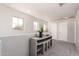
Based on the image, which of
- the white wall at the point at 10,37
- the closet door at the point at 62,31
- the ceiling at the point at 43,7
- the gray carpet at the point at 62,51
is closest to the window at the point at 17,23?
the white wall at the point at 10,37

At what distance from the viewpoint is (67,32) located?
4605mm

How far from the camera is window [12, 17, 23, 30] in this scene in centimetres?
217

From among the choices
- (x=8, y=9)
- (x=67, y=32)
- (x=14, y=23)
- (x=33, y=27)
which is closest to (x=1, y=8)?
(x=8, y=9)

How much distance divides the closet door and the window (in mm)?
3162

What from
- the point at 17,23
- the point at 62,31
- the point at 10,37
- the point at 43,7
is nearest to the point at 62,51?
the point at 43,7

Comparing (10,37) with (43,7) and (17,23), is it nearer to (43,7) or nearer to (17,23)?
(17,23)

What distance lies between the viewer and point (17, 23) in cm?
231

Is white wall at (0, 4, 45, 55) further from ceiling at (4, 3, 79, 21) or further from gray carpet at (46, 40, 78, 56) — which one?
gray carpet at (46, 40, 78, 56)

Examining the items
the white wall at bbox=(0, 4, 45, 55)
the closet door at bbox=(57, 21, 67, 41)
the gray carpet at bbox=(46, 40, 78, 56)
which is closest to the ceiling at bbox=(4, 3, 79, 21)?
the white wall at bbox=(0, 4, 45, 55)

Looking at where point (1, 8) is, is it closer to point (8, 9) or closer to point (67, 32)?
point (8, 9)

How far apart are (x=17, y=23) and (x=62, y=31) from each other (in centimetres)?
342

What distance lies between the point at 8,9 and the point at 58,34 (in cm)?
392

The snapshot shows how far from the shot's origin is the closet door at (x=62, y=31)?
15.7 ft

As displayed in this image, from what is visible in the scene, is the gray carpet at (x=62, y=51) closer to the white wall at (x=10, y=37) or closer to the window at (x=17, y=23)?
the white wall at (x=10, y=37)
